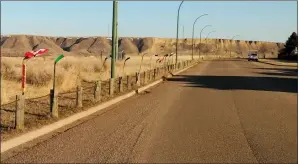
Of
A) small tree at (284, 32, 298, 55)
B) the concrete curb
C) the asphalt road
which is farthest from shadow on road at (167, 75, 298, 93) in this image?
small tree at (284, 32, 298, 55)

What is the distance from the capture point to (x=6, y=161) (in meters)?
7.01

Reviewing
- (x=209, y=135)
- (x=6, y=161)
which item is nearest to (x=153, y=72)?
(x=209, y=135)

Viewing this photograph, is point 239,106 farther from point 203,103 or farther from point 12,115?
point 12,115

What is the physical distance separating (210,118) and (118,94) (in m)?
6.41

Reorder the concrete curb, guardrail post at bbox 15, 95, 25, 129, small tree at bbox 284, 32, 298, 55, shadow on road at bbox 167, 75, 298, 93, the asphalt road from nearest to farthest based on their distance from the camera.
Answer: the asphalt road < the concrete curb < guardrail post at bbox 15, 95, 25, 129 < shadow on road at bbox 167, 75, 298, 93 < small tree at bbox 284, 32, 298, 55

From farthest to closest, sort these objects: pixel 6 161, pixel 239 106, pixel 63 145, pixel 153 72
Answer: pixel 153 72 < pixel 239 106 < pixel 63 145 < pixel 6 161

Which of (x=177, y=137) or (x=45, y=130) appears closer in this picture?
(x=177, y=137)

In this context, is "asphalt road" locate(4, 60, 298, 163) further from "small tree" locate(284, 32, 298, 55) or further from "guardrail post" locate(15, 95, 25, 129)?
"small tree" locate(284, 32, 298, 55)

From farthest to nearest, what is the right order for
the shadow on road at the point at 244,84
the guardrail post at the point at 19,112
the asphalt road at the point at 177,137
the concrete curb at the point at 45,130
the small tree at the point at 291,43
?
1. the small tree at the point at 291,43
2. the shadow on road at the point at 244,84
3. the guardrail post at the point at 19,112
4. the concrete curb at the point at 45,130
5. the asphalt road at the point at 177,137

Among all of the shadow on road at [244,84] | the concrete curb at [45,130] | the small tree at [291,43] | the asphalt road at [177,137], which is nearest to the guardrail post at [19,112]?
the concrete curb at [45,130]

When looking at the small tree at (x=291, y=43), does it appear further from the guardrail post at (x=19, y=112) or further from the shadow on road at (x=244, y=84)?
the guardrail post at (x=19, y=112)

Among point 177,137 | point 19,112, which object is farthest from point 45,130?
point 177,137

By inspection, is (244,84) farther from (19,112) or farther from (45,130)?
(19,112)

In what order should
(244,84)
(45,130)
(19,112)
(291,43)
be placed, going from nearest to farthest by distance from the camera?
(19,112)
(45,130)
(244,84)
(291,43)
